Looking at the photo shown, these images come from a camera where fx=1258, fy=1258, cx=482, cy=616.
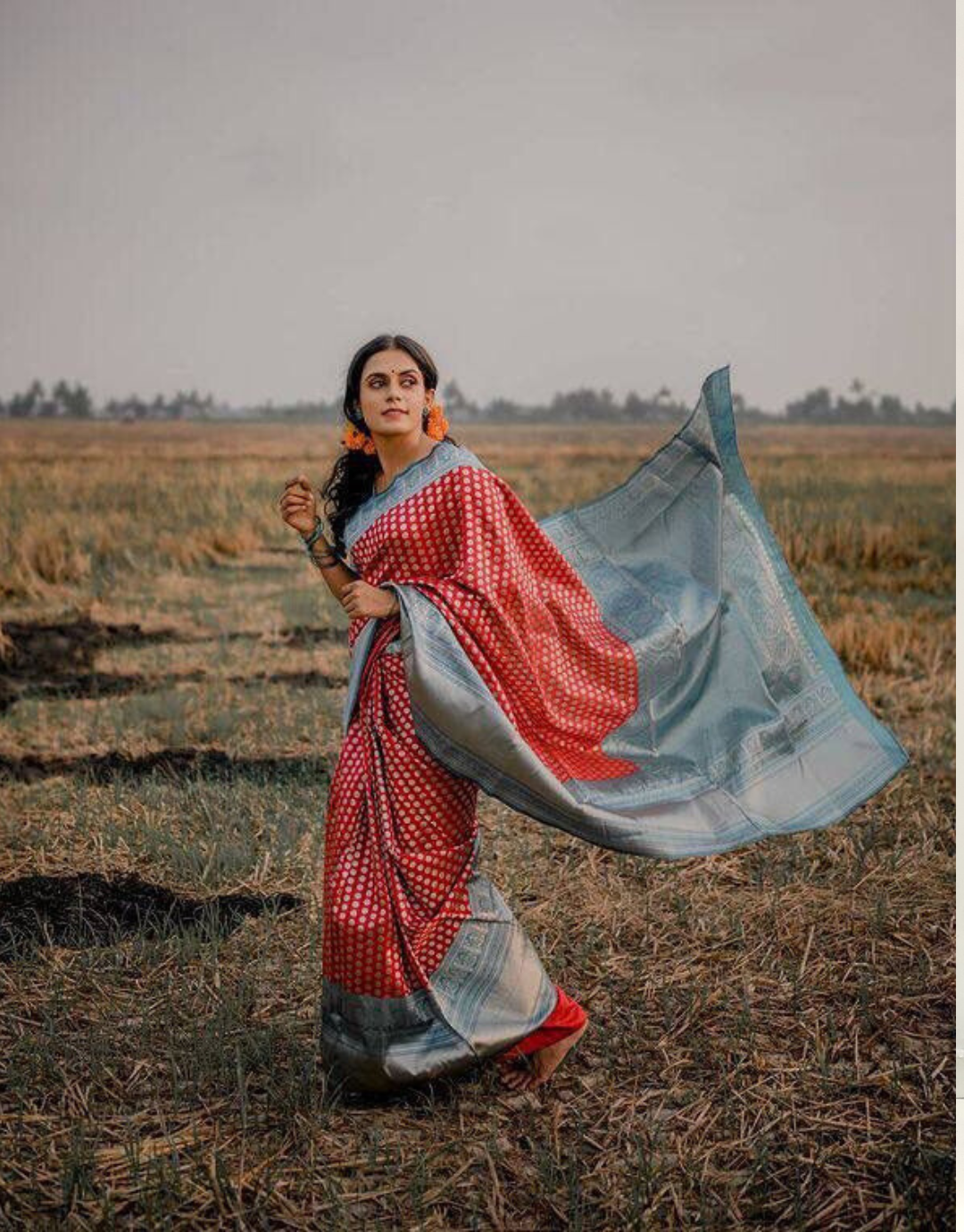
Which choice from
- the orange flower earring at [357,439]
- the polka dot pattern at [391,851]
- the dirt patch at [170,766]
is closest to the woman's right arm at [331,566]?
the polka dot pattern at [391,851]

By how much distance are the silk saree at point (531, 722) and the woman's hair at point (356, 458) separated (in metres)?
0.11

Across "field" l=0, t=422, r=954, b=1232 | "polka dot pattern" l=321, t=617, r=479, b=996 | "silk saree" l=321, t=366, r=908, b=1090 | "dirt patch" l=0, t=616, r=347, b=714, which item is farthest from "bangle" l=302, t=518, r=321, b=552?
"dirt patch" l=0, t=616, r=347, b=714

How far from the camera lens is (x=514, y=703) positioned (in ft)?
7.75

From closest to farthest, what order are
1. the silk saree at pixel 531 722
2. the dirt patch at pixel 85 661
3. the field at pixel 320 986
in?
the field at pixel 320 986, the silk saree at pixel 531 722, the dirt patch at pixel 85 661

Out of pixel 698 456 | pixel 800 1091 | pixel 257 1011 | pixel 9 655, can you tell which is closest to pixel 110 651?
pixel 9 655

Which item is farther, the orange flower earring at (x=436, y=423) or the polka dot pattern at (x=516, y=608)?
the orange flower earring at (x=436, y=423)

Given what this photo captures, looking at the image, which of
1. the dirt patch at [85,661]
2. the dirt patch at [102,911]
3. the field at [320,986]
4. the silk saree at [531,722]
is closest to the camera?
the field at [320,986]

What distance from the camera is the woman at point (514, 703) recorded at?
222cm

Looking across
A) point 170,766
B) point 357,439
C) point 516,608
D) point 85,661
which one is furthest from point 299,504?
point 85,661

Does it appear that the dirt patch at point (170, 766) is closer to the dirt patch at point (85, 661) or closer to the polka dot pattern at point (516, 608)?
the dirt patch at point (85, 661)

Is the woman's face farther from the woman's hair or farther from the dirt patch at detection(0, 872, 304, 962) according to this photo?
the dirt patch at detection(0, 872, 304, 962)

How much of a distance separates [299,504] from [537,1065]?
1152mm

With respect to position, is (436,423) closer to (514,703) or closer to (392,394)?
(392,394)

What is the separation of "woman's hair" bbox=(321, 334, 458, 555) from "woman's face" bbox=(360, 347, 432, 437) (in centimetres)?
2
